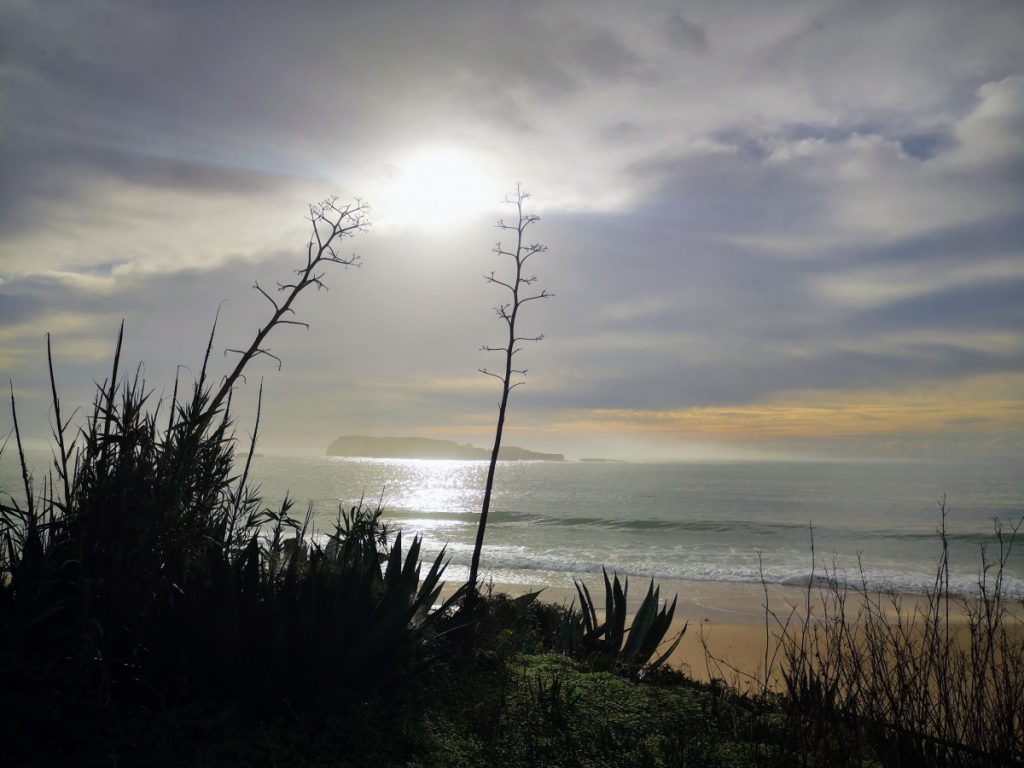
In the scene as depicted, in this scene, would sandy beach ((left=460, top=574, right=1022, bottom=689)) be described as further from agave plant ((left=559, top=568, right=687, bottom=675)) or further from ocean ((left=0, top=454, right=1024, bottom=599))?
agave plant ((left=559, top=568, right=687, bottom=675))

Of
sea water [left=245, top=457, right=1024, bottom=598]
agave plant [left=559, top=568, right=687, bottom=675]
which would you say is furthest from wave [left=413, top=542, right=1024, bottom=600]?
agave plant [left=559, top=568, right=687, bottom=675]

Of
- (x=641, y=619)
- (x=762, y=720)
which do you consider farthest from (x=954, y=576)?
(x=762, y=720)

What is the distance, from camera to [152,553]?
4.20 meters

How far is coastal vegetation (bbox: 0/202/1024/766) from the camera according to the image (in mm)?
3570

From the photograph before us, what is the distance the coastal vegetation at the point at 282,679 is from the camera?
357 centimetres

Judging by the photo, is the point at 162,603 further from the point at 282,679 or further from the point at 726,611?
the point at 726,611

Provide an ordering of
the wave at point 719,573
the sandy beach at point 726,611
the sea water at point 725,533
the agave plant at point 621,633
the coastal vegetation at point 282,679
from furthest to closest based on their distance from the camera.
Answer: the sea water at point 725,533, the wave at point 719,573, the sandy beach at point 726,611, the agave plant at point 621,633, the coastal vegetation at point 282,679

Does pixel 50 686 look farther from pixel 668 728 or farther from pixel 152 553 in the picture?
pixel 668 728

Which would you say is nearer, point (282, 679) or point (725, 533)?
point (282, 679)

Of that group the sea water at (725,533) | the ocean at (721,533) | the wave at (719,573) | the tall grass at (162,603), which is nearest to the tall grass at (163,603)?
the tall grass at (162,603)

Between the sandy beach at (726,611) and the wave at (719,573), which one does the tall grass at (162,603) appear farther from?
the wave at (719,573)

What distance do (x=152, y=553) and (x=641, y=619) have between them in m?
4.99

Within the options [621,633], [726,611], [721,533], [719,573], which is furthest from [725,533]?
[621,633]

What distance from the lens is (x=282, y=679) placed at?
4102mm
